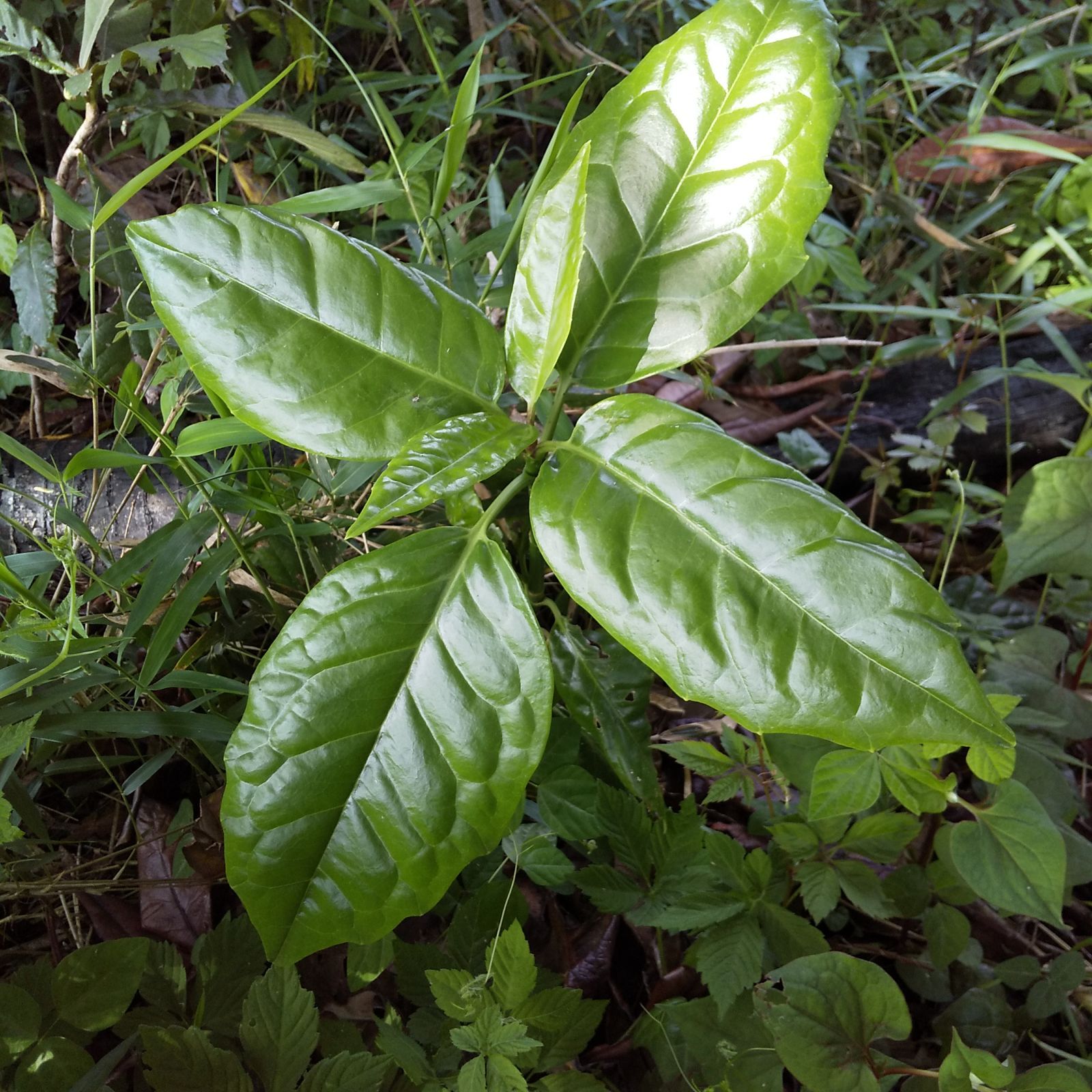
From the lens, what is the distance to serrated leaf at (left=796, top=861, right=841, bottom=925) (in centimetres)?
113

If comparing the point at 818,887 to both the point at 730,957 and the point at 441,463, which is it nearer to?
the point at 730,957

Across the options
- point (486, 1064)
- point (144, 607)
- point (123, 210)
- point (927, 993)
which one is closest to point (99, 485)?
point (144, 607)

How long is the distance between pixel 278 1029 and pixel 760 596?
773 mm

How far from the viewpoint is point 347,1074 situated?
3.14ft

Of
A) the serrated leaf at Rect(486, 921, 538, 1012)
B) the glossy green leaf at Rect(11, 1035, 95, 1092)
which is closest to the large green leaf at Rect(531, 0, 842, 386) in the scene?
the serrated leaf at Rect(486, 921, 538, 1012)

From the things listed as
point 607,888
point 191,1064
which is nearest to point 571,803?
point 607,888

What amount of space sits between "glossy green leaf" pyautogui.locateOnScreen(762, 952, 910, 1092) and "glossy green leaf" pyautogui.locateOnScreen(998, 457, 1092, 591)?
80cm

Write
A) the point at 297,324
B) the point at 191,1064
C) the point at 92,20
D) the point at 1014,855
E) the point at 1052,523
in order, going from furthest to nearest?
the point at 1052,523, the point at 92,20, the point at 1014,855, the point at 191,1064, the point at 297,324

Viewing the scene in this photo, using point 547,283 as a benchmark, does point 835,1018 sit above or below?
below

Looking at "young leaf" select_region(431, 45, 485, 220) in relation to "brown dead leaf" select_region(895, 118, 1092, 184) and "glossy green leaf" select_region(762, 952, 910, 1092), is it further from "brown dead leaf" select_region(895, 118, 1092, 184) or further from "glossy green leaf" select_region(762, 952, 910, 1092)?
"brown dead leaf" select_region(895, 118, 1092, 184)

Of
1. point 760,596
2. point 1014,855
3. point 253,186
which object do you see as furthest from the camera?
point 253,186

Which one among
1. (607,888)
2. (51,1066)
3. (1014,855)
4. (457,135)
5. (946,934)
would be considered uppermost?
(457,135)

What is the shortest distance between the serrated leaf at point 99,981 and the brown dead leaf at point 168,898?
5.4 inches

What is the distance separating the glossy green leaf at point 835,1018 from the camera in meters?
0.98
